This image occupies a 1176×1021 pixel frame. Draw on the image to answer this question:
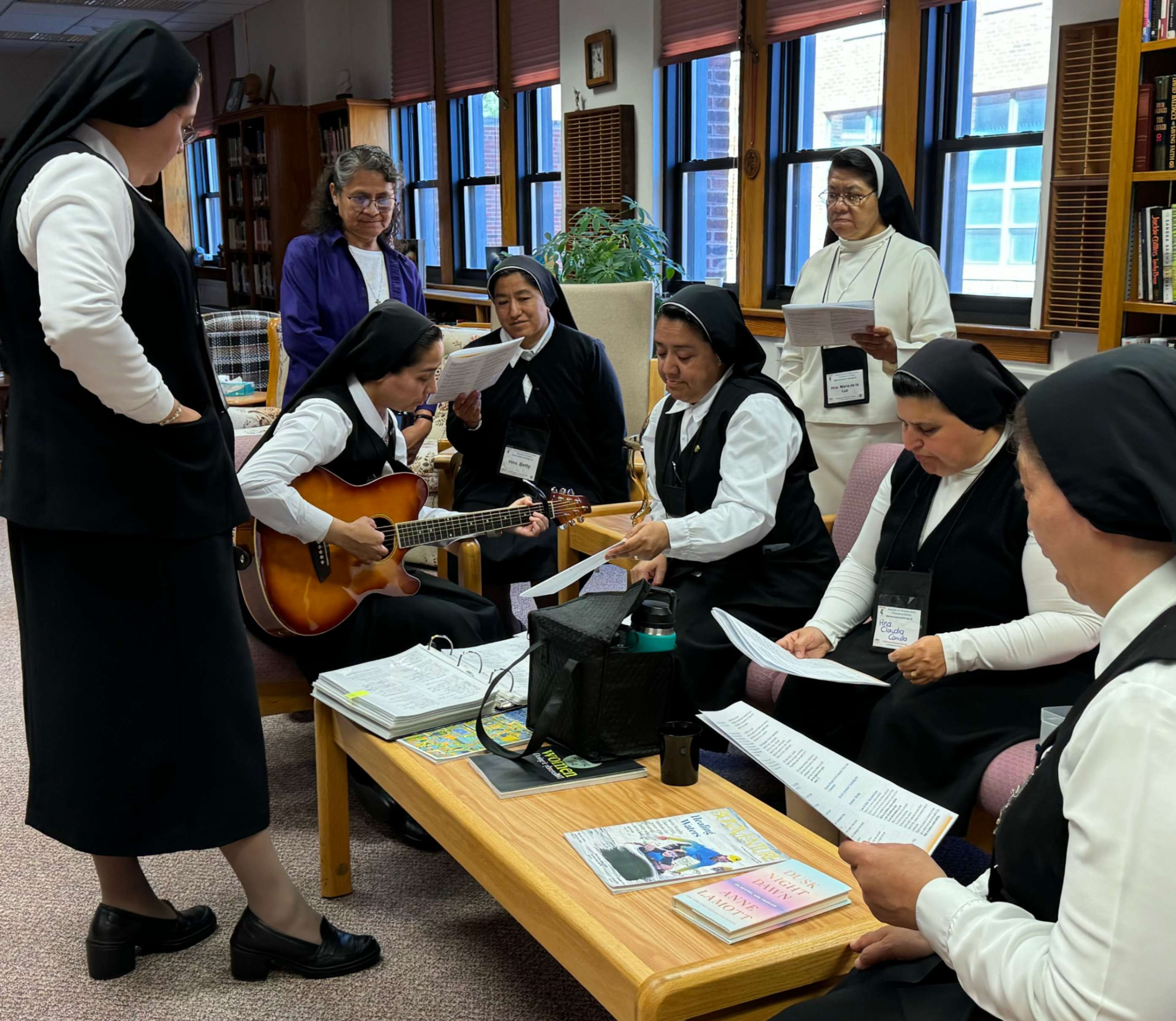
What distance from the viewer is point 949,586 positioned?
2.31 m

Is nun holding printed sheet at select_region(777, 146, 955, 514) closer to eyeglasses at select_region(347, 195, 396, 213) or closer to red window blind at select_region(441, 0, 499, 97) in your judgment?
eyeglasses at select_region(347, 195, 396, 213)

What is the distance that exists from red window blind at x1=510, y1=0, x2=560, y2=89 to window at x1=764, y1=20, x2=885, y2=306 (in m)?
1.94

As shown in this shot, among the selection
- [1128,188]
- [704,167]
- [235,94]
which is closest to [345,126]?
[235,94]

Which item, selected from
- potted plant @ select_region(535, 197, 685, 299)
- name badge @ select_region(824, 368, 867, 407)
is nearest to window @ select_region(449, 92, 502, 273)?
potted plant @ select_region(535, 197, 685, 299)

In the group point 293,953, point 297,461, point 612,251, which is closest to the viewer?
point 293,953

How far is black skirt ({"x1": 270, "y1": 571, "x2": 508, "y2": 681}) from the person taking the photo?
2.76 m

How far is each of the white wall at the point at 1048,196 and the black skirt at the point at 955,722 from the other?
7.29 feet

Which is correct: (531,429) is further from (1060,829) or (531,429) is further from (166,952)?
(1060,829)

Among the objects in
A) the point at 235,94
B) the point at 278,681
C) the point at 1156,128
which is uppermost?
the point at 235,94

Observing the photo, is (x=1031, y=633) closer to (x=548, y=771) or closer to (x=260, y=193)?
(x=548, y=771)

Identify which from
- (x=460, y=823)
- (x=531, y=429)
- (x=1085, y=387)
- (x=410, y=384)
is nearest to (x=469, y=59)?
(x=531, y=429)

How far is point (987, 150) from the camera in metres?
4.85

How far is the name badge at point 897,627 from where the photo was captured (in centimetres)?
235

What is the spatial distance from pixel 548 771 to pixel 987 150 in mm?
3878
